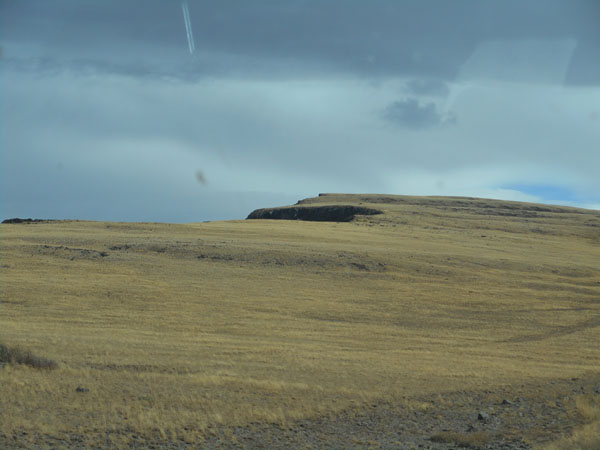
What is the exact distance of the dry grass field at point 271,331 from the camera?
16.0m

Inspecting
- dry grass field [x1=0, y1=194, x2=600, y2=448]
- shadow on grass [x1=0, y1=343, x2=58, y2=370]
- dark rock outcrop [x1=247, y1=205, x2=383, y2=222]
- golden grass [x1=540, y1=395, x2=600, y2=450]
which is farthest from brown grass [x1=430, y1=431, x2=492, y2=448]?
dark rock outcrop [x1=247, y1=205, x2=383, y2=222]

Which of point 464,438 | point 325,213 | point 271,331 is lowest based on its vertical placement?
point 464,438

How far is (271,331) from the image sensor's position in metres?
28.3

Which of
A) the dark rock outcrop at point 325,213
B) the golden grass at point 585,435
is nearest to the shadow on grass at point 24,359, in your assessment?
the golden grass at point 585,435

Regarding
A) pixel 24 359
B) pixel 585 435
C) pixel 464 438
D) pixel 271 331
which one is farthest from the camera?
pixel 271 331

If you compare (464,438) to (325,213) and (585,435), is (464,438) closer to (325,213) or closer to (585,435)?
(585,435)

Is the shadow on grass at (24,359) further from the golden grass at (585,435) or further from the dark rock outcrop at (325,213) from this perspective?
the dark rock outcrop at (325,213)

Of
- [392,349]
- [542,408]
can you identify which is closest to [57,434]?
[542,408]

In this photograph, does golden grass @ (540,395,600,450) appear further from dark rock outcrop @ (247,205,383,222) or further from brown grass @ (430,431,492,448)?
dark rock outcrop @ (247,205,383,222)

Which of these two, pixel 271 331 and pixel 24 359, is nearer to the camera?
pixel 24 359

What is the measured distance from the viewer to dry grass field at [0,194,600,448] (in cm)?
1595

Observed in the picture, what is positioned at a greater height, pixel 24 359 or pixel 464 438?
pixel 24 359

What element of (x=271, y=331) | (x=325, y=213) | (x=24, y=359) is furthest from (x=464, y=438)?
(x=325, y=213)

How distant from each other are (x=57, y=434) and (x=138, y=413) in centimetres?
222
